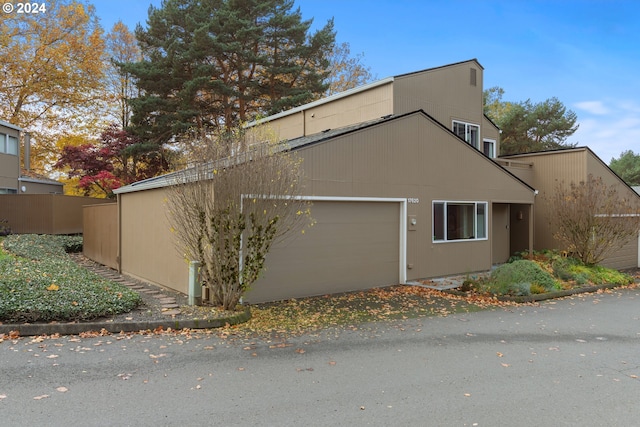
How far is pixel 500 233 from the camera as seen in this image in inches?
628

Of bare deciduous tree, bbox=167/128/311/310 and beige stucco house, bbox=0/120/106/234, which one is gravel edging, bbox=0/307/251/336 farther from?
beige stucco house, bbox=0/120/106/234

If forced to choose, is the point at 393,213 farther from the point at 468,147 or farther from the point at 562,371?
the point at 562,371

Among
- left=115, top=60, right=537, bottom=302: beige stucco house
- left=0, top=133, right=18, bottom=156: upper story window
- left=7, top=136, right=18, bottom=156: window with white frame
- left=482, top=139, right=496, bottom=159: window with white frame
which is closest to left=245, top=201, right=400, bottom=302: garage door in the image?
left=115, top=60, right=537, bottom=302: beige stucco house

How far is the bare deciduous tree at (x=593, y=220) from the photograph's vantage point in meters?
13.1

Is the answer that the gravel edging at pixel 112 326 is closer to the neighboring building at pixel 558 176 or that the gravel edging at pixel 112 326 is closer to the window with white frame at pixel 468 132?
the window with white frame at pixel 468 132

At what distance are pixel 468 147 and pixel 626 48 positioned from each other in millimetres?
9115

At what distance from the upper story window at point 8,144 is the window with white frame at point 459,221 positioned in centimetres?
2097

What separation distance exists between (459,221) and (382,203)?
124 inches

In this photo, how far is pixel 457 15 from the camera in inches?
634

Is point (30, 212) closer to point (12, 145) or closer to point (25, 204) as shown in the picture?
point (25, 204)

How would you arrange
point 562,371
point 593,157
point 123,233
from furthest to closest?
point 593,157 < point 123,233 < point 562,371

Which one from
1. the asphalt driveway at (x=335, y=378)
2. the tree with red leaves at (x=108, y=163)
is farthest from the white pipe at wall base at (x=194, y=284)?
the tree with red leaves at (x=108, y=163)

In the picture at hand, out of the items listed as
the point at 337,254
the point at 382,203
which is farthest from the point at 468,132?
the point at 337,254

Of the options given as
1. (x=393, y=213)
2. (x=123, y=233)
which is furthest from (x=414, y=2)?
(x=123, y=233)
